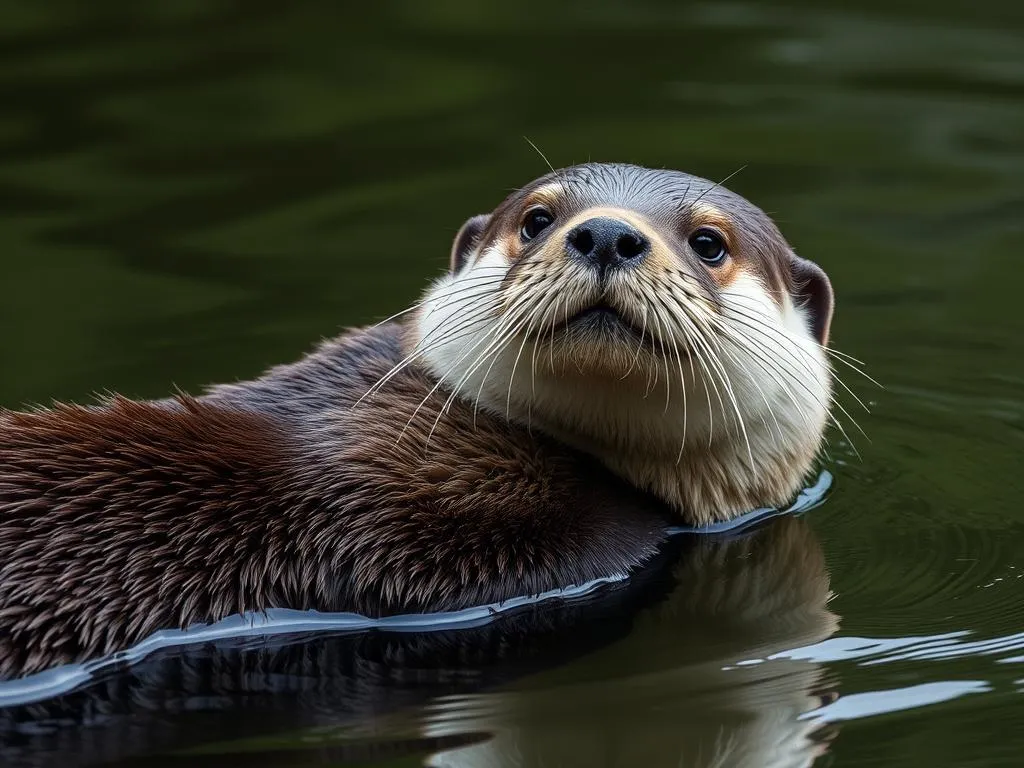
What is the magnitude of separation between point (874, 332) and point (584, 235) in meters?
3.16

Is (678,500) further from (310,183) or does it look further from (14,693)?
(310,183)

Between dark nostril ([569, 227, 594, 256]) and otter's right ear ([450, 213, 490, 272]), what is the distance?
4.04ft

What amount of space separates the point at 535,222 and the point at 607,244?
766mm

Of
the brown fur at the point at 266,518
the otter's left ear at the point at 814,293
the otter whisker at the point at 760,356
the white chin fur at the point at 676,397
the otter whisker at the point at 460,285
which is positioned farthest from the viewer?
the otter's left ear at the point at 814,293

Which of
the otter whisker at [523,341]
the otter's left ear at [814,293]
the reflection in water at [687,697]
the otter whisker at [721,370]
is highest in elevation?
the otter's left ear at [814,293]

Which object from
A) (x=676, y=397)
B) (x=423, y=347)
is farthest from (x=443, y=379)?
(x=676, y=397)

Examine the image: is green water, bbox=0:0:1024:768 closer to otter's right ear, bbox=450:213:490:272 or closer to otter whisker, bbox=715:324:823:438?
otter whisker, bbox=715:324:823:438

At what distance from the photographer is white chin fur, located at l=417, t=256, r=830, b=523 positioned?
5.41 metres

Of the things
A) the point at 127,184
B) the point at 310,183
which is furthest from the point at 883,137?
the point at 127,184

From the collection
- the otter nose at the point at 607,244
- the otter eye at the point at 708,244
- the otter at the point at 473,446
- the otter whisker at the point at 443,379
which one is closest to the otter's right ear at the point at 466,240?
the otter at the point at 473,446

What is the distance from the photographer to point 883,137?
10.2m

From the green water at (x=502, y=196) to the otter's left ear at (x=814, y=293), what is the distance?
737 millimetres

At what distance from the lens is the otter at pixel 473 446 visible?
16.3 feet

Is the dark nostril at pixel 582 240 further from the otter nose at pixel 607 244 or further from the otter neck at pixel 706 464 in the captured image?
the otter neck at pixel 706 464
